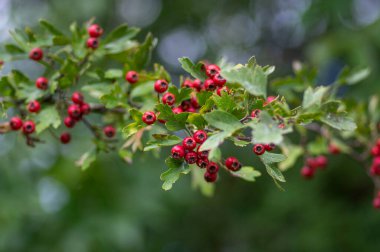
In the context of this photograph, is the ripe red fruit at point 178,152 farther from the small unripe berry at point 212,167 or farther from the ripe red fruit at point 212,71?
the ripe red fruit at point 212,71

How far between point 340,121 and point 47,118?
1.14 meters

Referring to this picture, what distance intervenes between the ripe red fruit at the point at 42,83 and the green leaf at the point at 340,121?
3.82ft

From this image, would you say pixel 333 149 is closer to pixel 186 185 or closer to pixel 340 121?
pixel 340 121

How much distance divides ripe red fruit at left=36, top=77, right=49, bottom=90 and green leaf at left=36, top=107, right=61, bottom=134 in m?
0.10

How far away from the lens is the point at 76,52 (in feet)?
7.20

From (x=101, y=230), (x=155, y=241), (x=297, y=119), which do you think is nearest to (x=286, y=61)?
(x=155, y=241)

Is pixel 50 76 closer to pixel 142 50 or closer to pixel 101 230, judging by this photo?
pixel 142 50

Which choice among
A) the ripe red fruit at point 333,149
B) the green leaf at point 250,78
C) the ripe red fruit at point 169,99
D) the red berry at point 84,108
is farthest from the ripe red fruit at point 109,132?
the ripe red fruit at point 333,149

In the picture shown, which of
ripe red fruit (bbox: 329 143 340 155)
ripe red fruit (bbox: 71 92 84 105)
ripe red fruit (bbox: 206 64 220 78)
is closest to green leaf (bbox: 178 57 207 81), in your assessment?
ripe red fruit (bbox: 206 64 220 78)

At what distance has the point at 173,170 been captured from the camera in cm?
157

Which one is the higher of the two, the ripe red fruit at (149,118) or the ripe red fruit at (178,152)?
the ripe red fruit at (149,118)

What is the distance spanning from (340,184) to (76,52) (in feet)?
12.7

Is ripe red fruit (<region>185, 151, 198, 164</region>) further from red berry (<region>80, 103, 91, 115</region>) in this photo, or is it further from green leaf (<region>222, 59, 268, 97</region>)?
red berry (<region>80, 103, 91, 115</region>)

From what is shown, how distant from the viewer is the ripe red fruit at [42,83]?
2109mm
